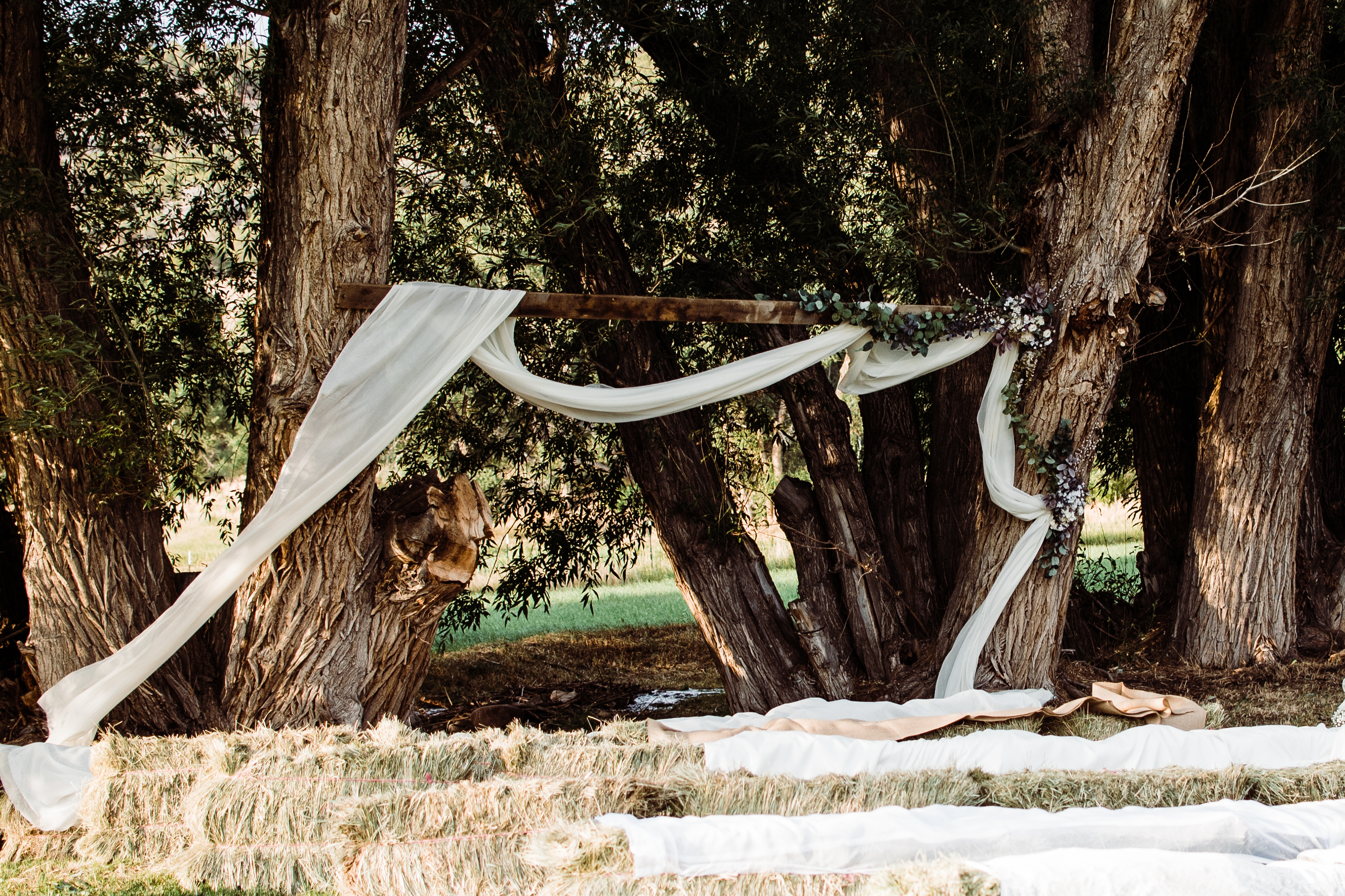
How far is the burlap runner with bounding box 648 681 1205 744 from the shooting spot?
4.66 m

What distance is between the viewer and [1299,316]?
6.75 meters

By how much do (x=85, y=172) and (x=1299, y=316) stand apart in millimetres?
7182

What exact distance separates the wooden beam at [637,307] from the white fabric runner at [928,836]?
102 inches

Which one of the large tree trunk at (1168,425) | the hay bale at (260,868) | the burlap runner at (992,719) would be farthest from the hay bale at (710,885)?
the large tree trunk at (1168,425)

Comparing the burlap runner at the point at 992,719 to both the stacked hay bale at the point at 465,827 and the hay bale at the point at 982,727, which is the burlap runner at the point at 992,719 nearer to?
the hay bale at the point at 982,727

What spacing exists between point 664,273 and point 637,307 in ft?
5.54

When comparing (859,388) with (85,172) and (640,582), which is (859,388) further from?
(640,582)

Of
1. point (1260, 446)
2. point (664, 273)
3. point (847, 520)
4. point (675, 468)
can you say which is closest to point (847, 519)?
point (847, 520)

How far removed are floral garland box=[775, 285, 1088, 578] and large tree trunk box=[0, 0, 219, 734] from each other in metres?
3.42

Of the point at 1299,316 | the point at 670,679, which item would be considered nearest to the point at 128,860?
the point at 670,679

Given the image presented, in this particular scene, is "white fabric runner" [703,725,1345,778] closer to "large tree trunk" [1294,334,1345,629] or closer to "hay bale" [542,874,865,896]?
"hay bale" [542,874,865,896]

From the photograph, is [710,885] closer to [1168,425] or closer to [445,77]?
[445,77]

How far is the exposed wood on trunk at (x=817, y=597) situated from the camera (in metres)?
6.54

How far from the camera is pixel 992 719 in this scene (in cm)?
485
